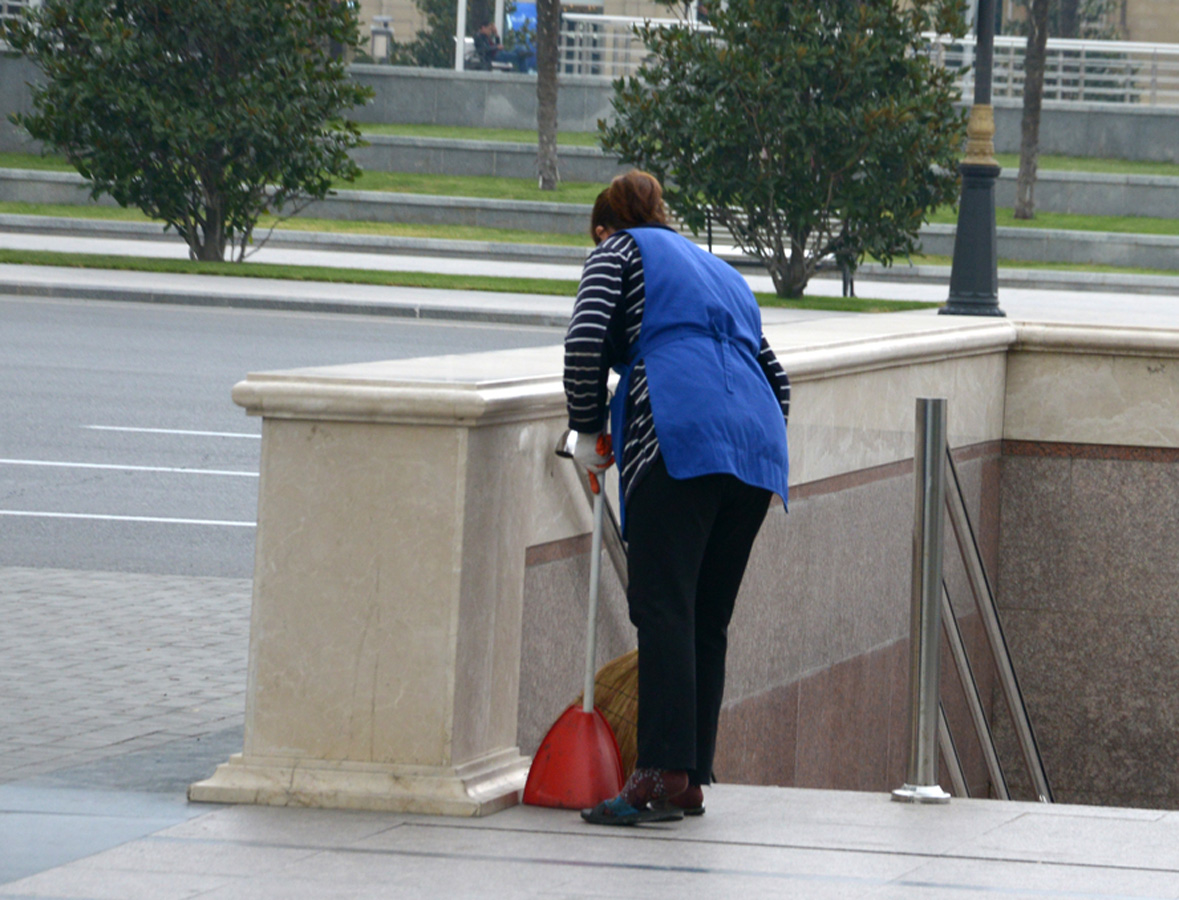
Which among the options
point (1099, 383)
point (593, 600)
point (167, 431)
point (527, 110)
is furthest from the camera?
point (527, 110)

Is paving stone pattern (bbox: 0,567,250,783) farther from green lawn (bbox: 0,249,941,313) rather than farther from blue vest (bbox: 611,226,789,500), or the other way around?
green lawn (bbox: 0,249,941,313)

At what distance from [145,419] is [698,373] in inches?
364

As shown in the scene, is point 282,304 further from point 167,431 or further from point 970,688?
point 970,688

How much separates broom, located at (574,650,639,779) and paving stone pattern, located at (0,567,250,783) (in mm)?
1242

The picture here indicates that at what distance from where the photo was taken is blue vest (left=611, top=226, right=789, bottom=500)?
15.5 feet

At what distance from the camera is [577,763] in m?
4.93

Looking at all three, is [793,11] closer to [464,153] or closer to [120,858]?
[464,153]

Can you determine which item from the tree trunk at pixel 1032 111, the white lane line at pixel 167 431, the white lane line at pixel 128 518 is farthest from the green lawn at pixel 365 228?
the white lane line at pixel 128 518

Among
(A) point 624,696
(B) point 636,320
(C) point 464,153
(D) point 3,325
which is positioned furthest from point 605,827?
(C) point 464,153

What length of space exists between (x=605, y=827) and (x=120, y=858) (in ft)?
3.80

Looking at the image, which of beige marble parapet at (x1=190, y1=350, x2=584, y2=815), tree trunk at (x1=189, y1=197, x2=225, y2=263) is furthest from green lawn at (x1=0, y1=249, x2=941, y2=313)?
beige marble parapet at (x1=190, y1=350, x2=584, y2=815)

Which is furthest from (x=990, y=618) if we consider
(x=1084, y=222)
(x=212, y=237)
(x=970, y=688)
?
(x=1084, y=222)

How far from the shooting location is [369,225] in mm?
33688

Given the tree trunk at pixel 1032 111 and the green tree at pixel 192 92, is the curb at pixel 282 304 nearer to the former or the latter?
the green tree at pixel 192 92
